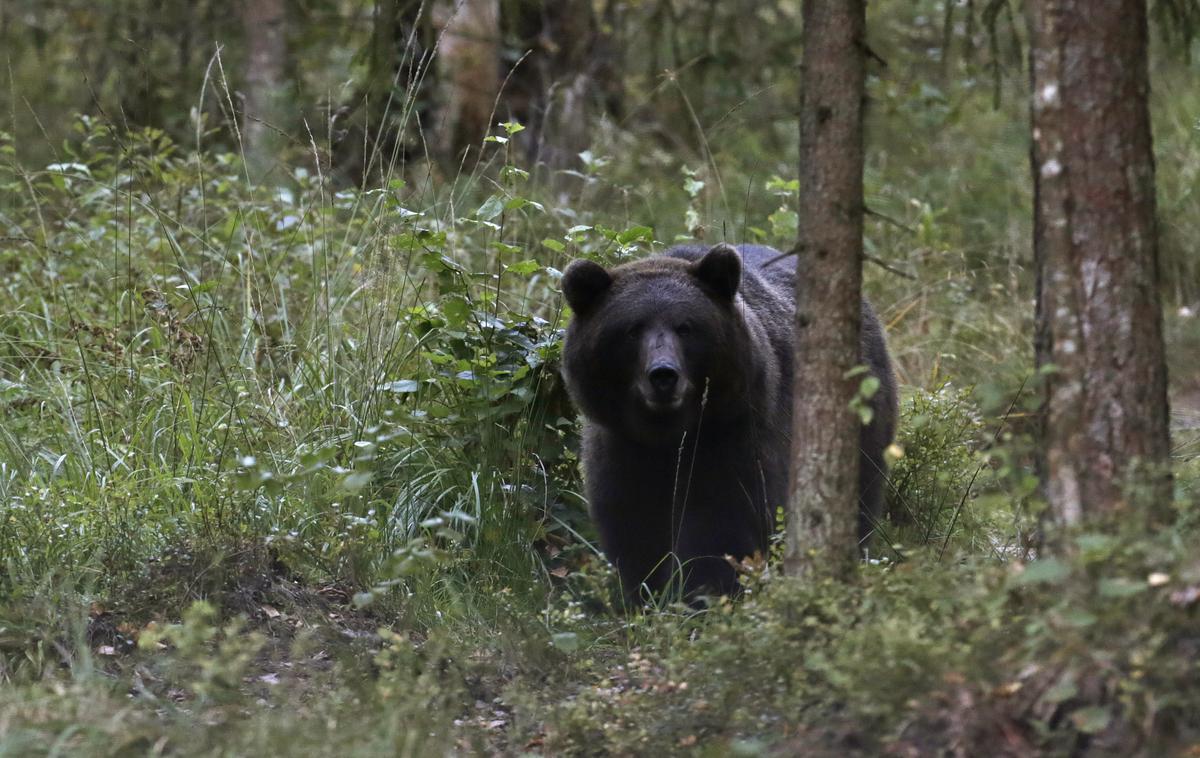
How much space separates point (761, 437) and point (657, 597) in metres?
0.85

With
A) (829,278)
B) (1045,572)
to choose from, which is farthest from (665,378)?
(1045,572)

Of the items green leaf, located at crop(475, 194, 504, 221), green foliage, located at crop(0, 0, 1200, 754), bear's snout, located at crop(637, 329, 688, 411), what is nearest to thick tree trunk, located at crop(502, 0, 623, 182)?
green foliage, located at crop(0, 0, 1200, 754)

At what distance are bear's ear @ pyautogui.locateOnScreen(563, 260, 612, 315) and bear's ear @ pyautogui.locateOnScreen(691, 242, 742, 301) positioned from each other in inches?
16.5

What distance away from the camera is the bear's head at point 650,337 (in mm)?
5902

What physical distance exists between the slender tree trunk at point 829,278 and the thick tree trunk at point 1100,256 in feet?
1.91

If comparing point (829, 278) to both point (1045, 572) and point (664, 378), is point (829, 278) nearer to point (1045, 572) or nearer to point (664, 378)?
point (1045, 572)

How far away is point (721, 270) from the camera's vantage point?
604cm

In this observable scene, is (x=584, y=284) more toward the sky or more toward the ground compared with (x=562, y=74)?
more toward the ground

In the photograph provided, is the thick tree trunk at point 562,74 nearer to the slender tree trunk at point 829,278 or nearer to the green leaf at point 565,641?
the green leaf at point 565,641

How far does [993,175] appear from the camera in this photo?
12.2m

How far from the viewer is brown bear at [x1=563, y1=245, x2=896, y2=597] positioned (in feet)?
19.5

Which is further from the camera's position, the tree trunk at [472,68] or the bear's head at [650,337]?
the tree trunk at [472,68]

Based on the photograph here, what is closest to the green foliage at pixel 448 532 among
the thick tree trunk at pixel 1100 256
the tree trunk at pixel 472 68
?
the thick tree trunk at pixel 1100 256

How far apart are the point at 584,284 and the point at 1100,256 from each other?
287 centimetres
